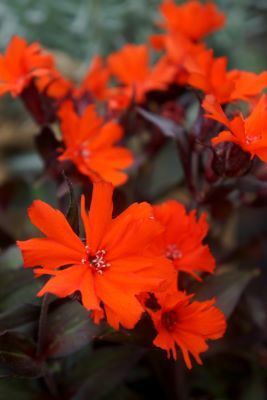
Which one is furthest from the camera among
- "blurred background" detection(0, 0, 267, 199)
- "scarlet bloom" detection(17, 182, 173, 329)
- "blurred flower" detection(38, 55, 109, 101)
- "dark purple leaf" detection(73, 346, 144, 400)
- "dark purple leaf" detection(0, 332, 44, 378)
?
"blurred background" detection(0, 0, 267, 199)

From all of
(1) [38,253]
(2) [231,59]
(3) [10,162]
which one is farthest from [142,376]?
(2) [231,59]

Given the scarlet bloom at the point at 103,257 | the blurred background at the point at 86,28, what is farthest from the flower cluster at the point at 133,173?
the blurred background at the point at 86,28

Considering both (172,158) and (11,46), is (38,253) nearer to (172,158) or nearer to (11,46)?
(11,46)

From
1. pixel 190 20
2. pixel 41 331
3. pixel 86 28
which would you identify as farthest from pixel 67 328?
pixel 86 28

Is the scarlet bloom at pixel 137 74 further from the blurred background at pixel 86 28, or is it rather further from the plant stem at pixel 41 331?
the blurred background at pixel 86 28

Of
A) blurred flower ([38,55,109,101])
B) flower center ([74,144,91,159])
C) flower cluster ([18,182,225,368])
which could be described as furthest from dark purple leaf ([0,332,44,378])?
blurred flower ([38,55,109,101])

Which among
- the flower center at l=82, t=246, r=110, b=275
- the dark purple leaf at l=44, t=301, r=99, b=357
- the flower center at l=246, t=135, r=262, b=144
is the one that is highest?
the flower center at l=246, t=135, r=262, b=144

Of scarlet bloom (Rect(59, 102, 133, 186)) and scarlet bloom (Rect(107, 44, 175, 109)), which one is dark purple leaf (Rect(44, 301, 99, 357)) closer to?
scarlet bloom (Rect(59, 102, 133, 186))
